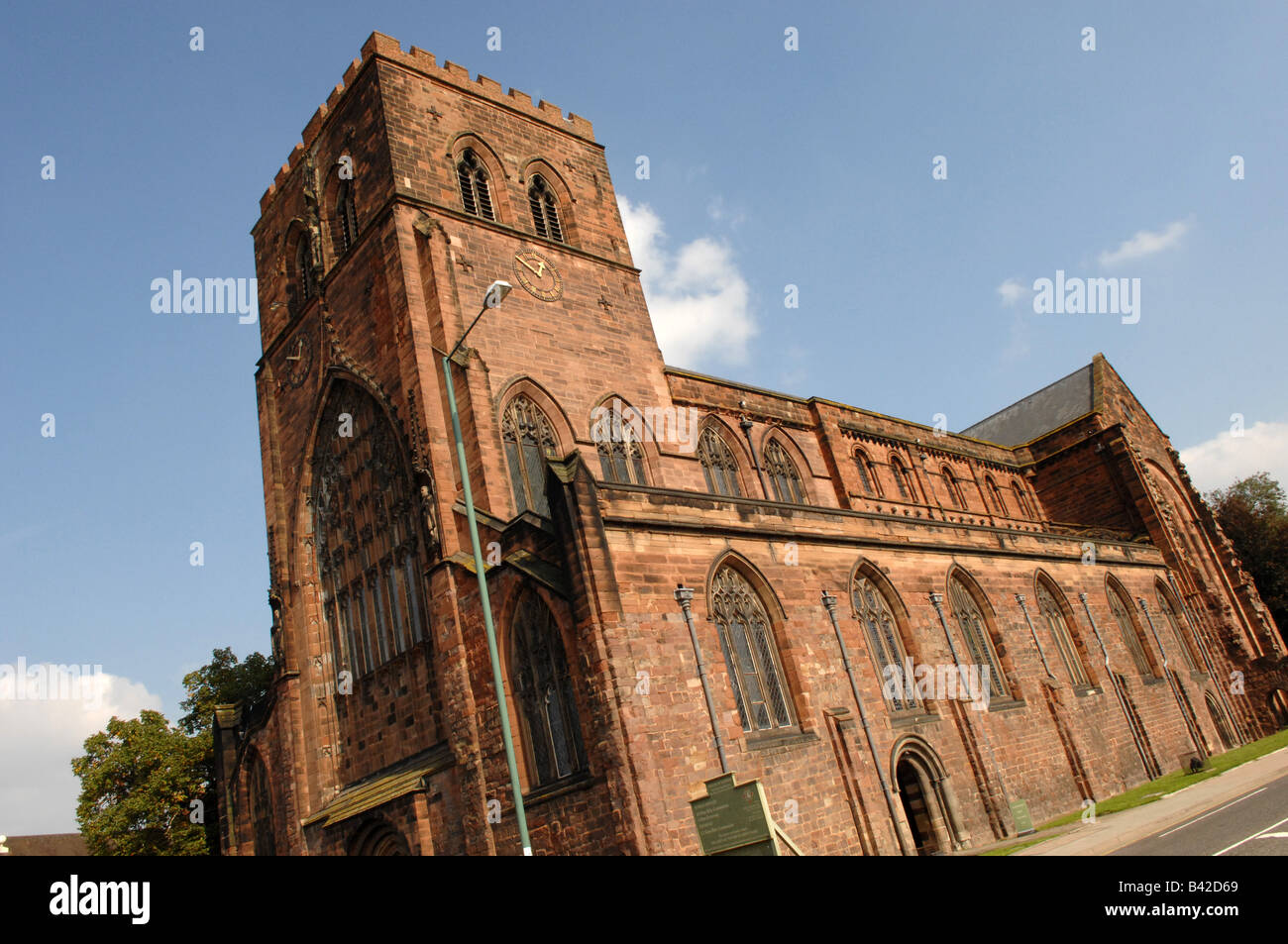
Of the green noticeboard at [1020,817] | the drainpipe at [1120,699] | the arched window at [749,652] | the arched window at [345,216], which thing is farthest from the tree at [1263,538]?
the arched window at [345,216]

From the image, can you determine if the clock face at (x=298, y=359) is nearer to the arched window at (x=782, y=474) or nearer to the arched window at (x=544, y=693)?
the arched window at (x=544, y=693)

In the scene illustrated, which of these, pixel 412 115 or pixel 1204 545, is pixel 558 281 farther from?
pixel 1204 545

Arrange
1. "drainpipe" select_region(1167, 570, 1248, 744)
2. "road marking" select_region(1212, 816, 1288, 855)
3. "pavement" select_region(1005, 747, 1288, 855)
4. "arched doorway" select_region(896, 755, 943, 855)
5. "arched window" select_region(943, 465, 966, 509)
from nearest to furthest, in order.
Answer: "road marking" select_region(1212, 816, 1288, 855) < "pavement" select_region(1005, 747, 1288, 855) < "arched doorway" select_region(896, 755, 943, 855) < "drainpipe" select_region(1167, 570, 1248, 744) < "arched window" select_region(943, 465, 966, 509)

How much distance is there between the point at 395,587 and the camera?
22984 mm

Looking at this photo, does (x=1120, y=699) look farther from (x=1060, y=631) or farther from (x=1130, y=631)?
(x=1130, y=631)

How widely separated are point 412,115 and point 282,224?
7.46m

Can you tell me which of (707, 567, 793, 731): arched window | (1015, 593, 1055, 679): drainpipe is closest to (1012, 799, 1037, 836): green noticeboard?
(1015, 593, 1055, 679): drainpipe

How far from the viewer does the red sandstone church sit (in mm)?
17000

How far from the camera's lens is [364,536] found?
24.5 metres

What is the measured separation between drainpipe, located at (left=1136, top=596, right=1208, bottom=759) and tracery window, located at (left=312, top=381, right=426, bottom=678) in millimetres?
26196

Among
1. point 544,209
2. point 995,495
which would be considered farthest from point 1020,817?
point 995,495

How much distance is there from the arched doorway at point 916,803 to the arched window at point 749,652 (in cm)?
387

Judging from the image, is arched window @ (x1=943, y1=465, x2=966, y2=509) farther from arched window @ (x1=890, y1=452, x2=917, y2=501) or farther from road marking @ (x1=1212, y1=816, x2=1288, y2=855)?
road marking @ (x1=1212, y1=816, x2=1288, y2=855)

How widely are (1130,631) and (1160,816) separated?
18229 mm
